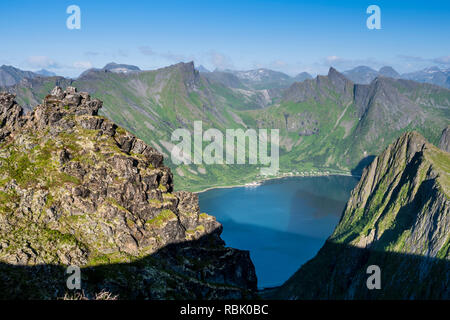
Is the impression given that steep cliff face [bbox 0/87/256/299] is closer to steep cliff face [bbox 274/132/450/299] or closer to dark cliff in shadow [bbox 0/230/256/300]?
dark cliff in shadow [bbox 0/230/256/300]

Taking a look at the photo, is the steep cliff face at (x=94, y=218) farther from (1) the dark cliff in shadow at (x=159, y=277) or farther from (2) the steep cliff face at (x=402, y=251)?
(2) the steep cliff face at (x=402, y=251)

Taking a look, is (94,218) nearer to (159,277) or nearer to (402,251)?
(159,277)

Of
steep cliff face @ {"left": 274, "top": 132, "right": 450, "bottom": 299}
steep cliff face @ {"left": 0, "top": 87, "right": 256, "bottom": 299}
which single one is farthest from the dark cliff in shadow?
steep cliff face @ {"left": 274, "top": 132, "right": 450, "bottom": 299}

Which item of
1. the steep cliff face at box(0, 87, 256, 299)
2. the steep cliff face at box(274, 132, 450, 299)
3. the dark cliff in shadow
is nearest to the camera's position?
the dark cliff in shadow

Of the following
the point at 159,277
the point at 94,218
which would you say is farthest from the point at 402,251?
the point at 94,218

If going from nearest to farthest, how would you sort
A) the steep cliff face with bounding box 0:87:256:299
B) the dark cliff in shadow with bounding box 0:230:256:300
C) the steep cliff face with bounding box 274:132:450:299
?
1. the dark cliff in shadow with bounding box 0:230:256:300
2. the steep cliff face with bounding box 0:87:256:299
3. the steep cliff face with bounding box 274:132:450:299

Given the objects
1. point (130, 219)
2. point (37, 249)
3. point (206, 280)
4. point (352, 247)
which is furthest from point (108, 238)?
point (352, 247)
